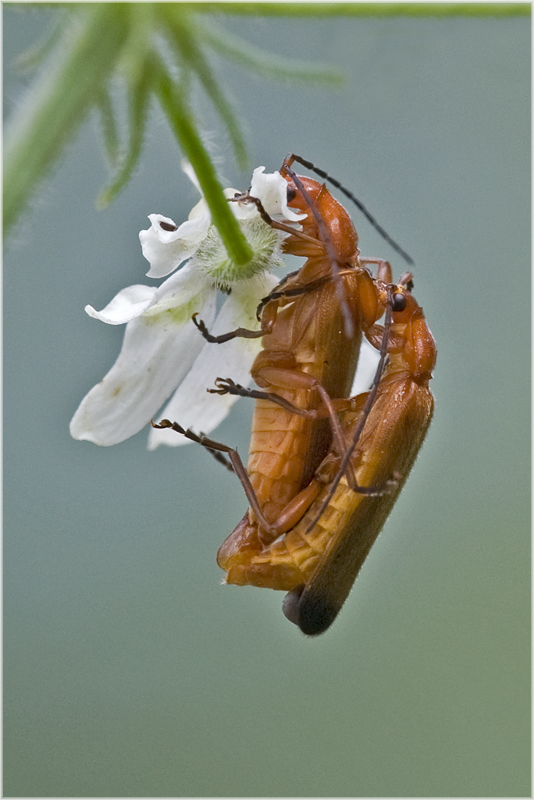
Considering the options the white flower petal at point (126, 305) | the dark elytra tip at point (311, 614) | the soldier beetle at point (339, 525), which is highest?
the white flower petal at point (126, 305)

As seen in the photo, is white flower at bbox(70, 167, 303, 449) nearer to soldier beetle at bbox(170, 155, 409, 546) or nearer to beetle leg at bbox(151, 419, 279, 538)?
soldier beetle at bbox(170, 155, 409, 546)

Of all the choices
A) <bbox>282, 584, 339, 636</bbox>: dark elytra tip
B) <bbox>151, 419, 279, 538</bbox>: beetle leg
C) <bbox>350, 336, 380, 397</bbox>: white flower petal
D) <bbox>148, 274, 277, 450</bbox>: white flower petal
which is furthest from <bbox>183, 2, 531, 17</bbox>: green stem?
<bbox>282, 584, 339, 636</bbox>: dark elytra tip

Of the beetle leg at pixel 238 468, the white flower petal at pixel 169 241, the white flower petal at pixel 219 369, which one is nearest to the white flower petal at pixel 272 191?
the white flower petal at pixel 169 241

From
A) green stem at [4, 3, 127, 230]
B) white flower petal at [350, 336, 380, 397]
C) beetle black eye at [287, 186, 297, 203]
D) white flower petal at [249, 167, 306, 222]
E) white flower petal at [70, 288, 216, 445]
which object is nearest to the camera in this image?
green stem at [4, 3, 127, 230]

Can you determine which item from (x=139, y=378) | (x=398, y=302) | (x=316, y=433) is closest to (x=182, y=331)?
(x=139, y=378)

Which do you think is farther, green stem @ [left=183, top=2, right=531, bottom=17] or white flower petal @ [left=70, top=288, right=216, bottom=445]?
white flower petal @ [left=70, top=288, right=216, bottom=445]

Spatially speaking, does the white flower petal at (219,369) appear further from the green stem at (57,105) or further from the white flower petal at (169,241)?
the green stem at (57,105)
